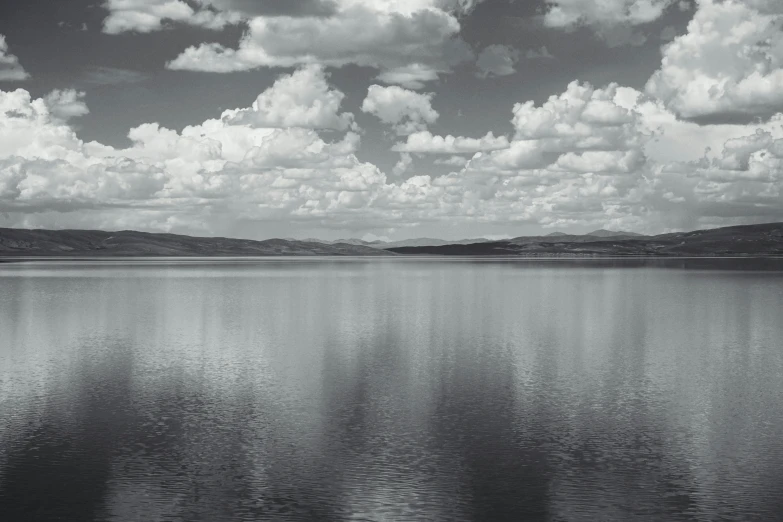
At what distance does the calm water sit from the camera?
60.2 feet

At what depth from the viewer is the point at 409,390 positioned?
32.1 meters

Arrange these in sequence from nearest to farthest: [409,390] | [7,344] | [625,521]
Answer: [625,521] → [409,390] → [7,344]

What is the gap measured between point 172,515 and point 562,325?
4476 centimetres

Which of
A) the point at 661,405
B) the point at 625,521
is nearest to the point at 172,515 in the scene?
the point at 625,521

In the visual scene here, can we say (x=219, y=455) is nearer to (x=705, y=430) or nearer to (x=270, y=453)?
(x=270, y=453)

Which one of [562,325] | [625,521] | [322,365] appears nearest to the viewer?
[625,521]

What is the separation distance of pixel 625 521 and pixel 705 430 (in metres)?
9.75

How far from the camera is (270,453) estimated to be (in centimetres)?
2227

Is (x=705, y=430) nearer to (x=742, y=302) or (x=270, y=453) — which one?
(x=270, y=453)

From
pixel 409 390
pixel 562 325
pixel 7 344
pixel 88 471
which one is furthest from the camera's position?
pixel 562 325

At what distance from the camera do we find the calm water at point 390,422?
18.4 m

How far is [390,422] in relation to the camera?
86.1 feet

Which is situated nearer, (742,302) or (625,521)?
(625,521)

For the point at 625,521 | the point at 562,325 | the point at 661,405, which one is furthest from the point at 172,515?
the point at 562,325
